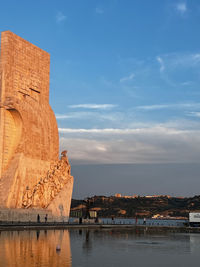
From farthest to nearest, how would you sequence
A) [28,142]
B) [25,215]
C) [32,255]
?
[28,142]
[25,215]
[32,255]

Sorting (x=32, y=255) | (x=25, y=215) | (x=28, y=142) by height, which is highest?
(x=28, y=142)

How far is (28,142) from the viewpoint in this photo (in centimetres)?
3459

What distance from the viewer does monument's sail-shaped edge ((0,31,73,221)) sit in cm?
3278

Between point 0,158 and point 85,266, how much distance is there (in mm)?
22090

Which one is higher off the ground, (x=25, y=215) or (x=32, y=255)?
(x=25, y=215)

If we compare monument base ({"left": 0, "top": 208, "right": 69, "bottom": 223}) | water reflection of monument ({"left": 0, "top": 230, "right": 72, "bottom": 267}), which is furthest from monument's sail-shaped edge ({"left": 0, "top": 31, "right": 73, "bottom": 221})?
water reflection of monument ({"left": 0, "top": 230, "right": 72, "bottom": 267})

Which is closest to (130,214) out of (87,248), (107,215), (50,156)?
(107,215)

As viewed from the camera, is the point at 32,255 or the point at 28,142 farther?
the point at 28,142

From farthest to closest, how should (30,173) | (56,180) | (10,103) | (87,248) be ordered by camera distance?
(56,180)
(30,173)
(10,103)
(87,248)

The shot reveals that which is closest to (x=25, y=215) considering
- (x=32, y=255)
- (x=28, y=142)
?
(x=28, y=142)

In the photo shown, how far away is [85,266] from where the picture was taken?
12.0m

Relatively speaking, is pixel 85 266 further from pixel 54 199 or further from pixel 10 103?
pixel 54 199

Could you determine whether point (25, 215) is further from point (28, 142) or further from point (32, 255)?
point (32, 255)

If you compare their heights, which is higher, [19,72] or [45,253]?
[19,72]
